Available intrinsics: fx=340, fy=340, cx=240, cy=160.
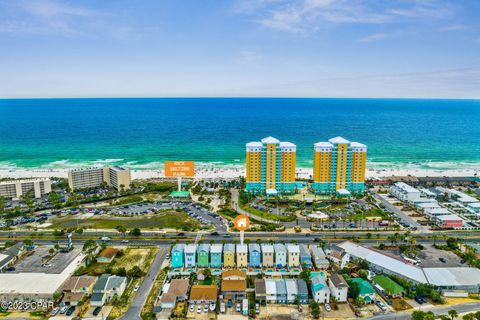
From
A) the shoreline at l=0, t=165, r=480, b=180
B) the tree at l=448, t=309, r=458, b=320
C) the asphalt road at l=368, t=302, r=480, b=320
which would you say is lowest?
the asphalt road at l=368, t=302, r=480, b=320

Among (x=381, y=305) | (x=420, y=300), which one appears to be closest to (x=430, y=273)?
(x=420, y=300)

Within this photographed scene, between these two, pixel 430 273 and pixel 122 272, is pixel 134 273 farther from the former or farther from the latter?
A: pixel 430 273

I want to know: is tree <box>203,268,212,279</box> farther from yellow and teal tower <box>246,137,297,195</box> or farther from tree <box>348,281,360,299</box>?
yellow and teal tower <box>246,137,297,195</box>

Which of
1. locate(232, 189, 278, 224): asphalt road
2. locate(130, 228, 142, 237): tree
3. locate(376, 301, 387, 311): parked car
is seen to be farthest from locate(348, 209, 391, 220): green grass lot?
locate(130, 228, 142, 237): tree

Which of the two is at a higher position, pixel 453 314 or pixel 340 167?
pixel 340 167

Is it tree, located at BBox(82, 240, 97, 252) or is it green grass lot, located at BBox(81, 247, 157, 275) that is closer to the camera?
green grass lot, located at BBox(81, 247, 157, 275)

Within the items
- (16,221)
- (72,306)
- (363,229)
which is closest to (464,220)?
(363,229)
